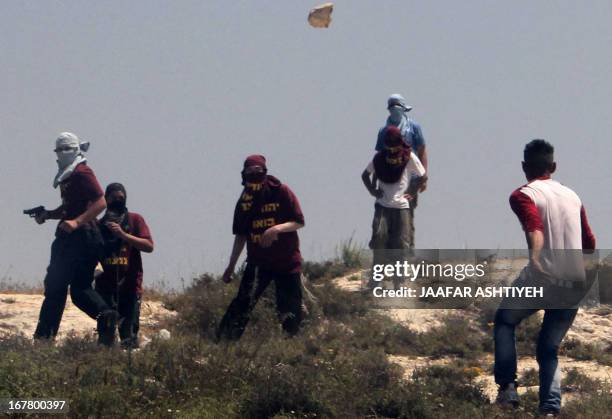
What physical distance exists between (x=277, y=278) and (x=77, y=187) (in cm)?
203

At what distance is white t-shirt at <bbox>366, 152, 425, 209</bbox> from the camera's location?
48.8 ft

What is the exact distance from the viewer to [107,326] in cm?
1192

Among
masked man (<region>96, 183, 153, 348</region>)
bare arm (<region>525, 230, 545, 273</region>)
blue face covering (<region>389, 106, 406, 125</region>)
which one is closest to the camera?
bare arm (<region>525, 230, 545, 273</region>)

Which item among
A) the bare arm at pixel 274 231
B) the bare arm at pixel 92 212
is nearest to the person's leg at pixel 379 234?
the bare arm at pixel 274 231

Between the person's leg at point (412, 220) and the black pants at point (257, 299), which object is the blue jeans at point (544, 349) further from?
the person's leg at point (412, 220)

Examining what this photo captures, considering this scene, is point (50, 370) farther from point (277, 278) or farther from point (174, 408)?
point (277, 278)

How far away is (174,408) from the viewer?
1002cm

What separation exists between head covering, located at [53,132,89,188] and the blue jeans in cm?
425

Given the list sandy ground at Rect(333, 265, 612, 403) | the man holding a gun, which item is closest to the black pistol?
the man holding a gun

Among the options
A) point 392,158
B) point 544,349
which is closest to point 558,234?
point 544,349

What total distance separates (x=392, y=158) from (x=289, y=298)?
2.80 meters

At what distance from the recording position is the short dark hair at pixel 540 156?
10312 mm

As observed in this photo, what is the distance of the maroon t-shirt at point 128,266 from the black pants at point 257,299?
933mm

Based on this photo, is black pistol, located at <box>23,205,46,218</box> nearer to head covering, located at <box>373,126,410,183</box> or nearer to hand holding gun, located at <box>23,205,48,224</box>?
hand holding gun, located at <box>23,205,48,224</box>
